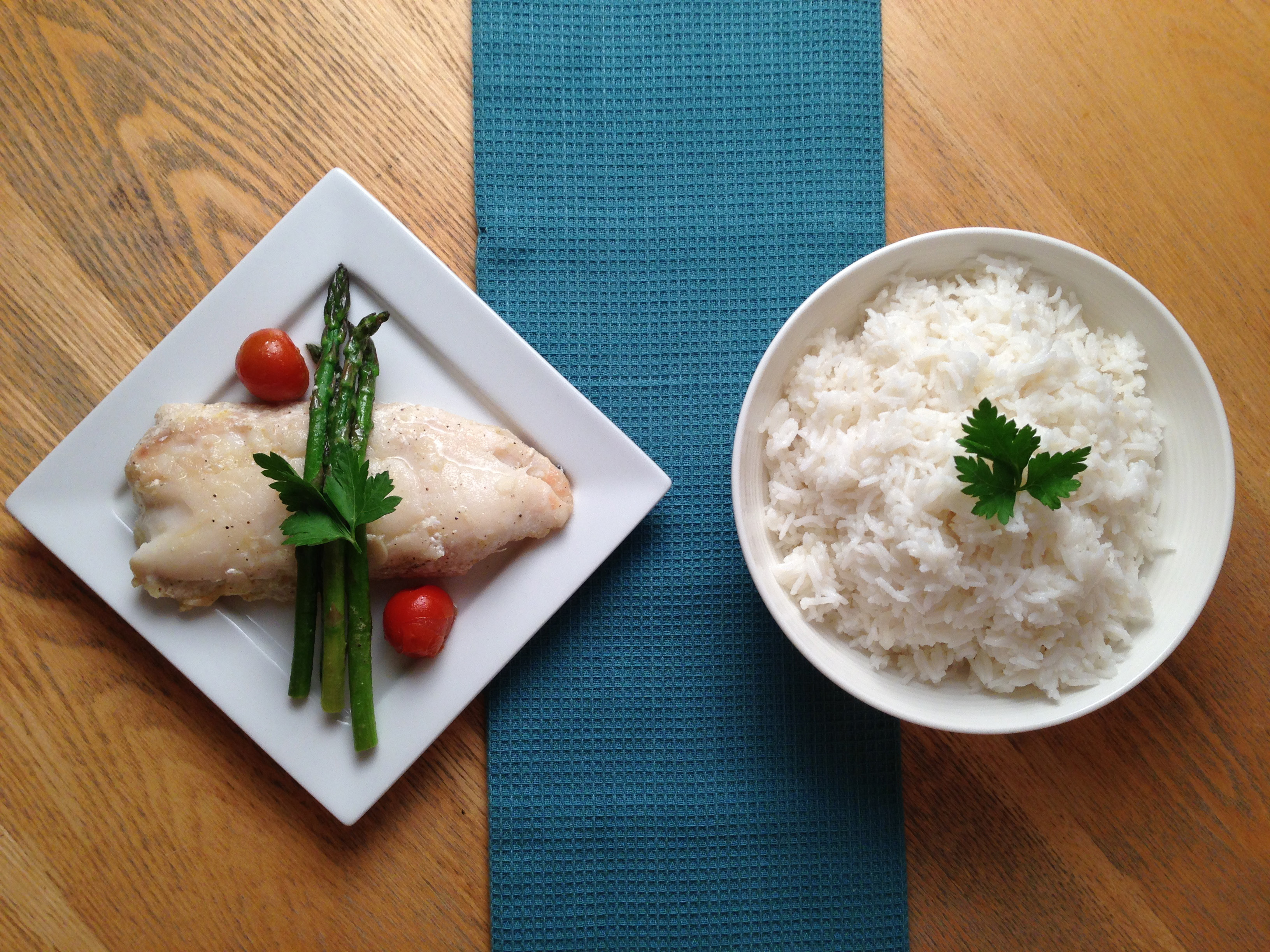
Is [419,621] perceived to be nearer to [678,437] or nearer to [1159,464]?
[678,437]

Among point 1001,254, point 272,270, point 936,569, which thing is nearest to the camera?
point 936,569

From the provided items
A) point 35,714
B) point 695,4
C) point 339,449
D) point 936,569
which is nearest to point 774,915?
point 936,569

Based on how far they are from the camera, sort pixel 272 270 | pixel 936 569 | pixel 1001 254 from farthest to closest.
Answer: pixel 272 270 < pixel 1001 254 < pixel 936 569

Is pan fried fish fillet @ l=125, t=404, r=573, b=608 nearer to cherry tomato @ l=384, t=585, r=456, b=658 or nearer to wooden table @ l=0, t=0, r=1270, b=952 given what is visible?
cherry tomato @ l=384, t=585, r=456, b=658

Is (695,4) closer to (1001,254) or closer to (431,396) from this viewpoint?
(1001,254)

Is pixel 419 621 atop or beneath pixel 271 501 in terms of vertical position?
beneath

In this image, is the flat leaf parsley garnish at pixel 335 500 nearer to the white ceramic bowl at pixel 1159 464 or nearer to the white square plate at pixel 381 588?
the white square plate at pixel 381 588

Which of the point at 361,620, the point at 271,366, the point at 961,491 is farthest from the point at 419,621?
the point at 961,491
